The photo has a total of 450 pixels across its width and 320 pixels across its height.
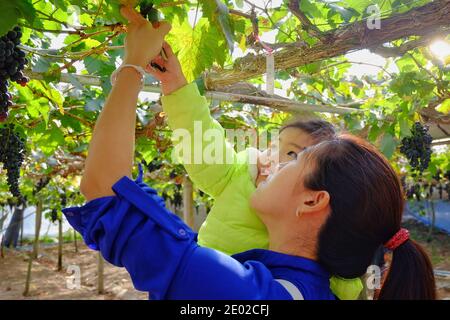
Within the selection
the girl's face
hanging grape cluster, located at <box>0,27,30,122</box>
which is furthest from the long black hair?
hanging grape cluster, located at <box>0,27,30,122</box>

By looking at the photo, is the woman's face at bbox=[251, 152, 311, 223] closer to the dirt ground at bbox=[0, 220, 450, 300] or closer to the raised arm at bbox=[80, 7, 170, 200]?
the raised arm at bbox=[80, 7, 170, 200]

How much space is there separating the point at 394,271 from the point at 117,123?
76cm

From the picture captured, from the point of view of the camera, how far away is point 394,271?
42.3 inches

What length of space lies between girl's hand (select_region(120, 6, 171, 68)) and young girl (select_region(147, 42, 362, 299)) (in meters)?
0.17

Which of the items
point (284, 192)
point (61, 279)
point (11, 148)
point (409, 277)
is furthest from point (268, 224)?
point (61, 279)

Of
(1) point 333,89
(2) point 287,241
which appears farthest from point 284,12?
(2) point 287,241

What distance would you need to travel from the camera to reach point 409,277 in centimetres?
105

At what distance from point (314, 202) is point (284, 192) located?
0.08 metres

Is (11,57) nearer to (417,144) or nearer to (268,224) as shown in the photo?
(268,224)

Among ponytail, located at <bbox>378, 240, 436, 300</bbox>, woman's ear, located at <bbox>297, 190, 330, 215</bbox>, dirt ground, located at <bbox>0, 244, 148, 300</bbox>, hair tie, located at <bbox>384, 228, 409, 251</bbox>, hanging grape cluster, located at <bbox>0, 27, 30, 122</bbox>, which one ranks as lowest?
dirt ground, located at <bbox>0, 244, 148, 300</bbox>

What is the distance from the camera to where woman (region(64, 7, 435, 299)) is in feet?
2.54

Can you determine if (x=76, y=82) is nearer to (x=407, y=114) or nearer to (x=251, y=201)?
(x=251, y=201)
